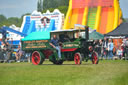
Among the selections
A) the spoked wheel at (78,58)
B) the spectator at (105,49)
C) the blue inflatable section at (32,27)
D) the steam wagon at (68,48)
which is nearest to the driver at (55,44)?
the steam wagon at (68,48)

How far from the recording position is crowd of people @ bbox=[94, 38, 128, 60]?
28.6 m

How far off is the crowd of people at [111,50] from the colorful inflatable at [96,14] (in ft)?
52.9

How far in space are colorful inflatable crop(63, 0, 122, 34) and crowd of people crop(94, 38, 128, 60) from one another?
1612cm

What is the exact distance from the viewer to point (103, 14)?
1982 inches

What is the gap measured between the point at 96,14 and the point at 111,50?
2161 centimetres

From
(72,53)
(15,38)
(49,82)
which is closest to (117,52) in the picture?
(72,53)

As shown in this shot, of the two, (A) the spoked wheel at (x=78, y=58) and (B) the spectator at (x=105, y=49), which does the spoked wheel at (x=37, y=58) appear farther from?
(B) the spectator at (x=105, y=49)

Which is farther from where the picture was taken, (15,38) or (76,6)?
(76,6)

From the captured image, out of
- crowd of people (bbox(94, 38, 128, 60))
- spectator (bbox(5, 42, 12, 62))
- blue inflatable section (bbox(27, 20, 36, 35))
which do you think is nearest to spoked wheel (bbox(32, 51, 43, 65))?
spectator (bbox(5, 42, 12, 62))

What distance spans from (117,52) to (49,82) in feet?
63.1

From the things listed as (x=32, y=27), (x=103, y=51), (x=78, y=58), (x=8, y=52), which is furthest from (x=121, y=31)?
(x=32, y=27)

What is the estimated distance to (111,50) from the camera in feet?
97.9

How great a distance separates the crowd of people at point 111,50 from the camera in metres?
28.6

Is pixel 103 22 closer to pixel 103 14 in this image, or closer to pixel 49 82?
pixel 103 14
